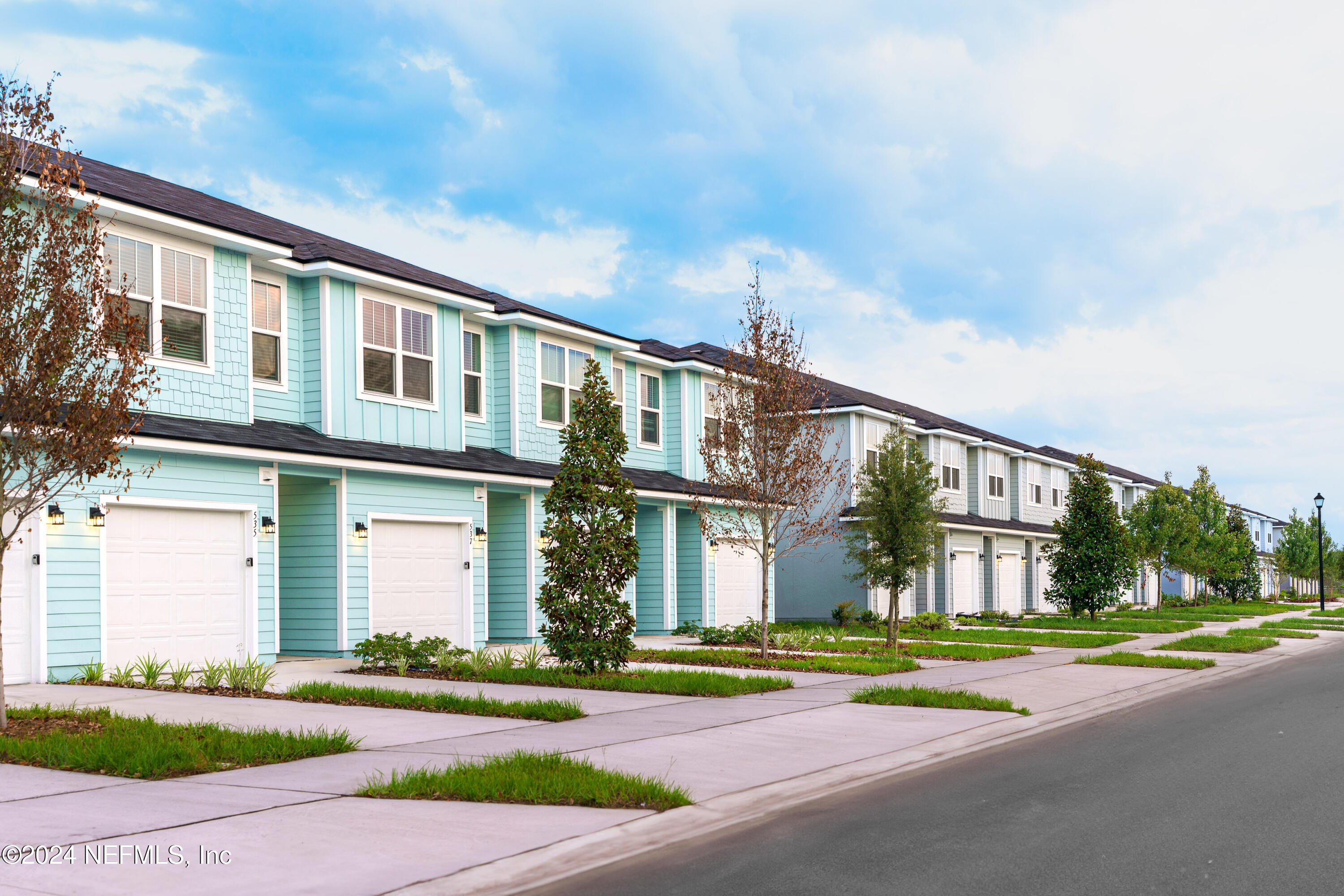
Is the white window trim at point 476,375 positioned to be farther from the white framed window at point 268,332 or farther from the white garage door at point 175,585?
the white garage door at point 175,585

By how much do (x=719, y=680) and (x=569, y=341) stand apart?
12.3 m

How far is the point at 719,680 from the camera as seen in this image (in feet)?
52.9

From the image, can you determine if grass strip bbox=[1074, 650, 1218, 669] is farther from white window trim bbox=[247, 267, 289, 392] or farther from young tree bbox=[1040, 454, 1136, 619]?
white window trim bbox=[247, 267, 289, 392]

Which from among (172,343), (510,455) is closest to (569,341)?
(510,455)

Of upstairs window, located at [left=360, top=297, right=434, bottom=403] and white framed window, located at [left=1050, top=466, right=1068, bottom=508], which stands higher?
upstairs window, located at [left=360, top=297, right=434, bottom=403]

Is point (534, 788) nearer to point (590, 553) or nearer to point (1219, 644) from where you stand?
point (590, 553)

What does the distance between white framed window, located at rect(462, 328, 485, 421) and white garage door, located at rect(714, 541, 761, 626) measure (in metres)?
8.35

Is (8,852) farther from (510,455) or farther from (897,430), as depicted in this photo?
(897,430)

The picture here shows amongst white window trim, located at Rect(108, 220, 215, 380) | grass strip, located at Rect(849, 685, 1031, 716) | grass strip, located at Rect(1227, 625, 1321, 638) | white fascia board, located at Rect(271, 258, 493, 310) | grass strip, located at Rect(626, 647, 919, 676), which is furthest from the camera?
grass strip, located at Rect(1227, 625, 1321, 638)

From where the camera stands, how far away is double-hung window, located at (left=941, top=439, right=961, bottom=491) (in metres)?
42.9

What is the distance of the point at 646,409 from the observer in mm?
29672

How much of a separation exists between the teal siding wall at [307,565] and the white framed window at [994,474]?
1287 inches

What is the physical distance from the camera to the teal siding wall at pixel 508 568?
2411cm

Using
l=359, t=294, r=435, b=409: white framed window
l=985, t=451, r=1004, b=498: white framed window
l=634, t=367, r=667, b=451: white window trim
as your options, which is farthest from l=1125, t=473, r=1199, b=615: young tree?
l=359, t=294, r=435, b=409: white framed window
